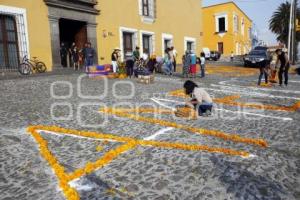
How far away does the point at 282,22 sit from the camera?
4778cm

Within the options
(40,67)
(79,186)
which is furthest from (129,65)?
(79,186)

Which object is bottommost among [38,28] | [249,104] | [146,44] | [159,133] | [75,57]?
[159,133]

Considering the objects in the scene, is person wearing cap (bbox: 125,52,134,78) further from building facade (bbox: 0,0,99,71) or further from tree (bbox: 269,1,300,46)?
tree (bbox: 269,1,300,46)

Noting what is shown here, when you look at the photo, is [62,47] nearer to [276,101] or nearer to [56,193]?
[276,101]

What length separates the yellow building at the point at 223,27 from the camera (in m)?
46.8

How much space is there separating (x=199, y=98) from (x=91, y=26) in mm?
14224

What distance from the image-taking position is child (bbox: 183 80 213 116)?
264 inches

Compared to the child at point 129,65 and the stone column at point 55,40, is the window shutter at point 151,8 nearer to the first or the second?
the stone column at point 55,40

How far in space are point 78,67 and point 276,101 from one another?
1343 centimetres

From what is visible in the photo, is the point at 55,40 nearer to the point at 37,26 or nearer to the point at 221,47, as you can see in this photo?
the point at 37,26

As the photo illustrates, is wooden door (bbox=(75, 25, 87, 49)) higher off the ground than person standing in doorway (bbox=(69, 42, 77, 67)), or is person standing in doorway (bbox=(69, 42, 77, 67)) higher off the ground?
wooden door (bbox=(75, 25, 87, 49))

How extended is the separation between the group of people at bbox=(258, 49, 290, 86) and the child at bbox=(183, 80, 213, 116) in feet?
24.1

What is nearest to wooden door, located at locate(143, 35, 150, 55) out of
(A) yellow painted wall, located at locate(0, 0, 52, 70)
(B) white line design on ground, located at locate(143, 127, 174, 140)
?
(A) yellow painted wall, located at locate(0, 0, 52, 70)

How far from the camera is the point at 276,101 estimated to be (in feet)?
29.2
